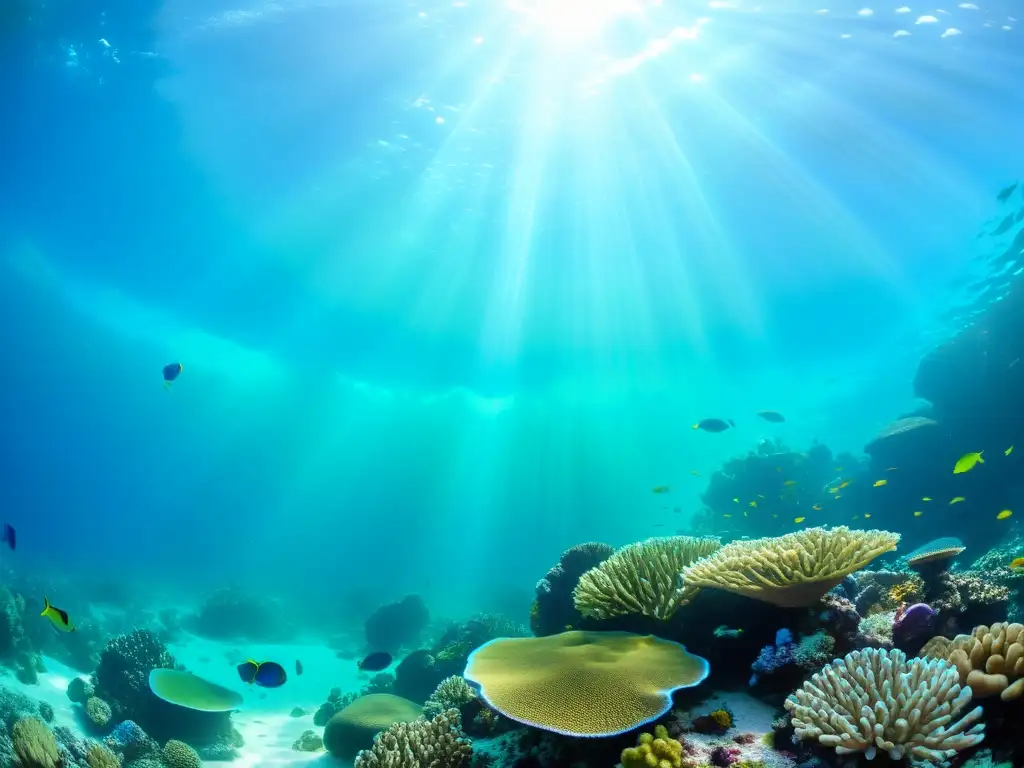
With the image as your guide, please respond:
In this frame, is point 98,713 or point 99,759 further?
point 98,713

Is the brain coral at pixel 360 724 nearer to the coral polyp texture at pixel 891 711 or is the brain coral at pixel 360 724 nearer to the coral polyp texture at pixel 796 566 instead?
the coral polyp texture at pixel 796 566

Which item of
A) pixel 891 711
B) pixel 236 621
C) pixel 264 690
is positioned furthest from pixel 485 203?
pixel 236 621

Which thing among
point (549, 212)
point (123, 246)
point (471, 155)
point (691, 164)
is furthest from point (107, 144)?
point (691, 164)

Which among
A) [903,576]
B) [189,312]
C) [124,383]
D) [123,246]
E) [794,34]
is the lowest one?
[903,576]

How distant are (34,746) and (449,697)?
4907mm

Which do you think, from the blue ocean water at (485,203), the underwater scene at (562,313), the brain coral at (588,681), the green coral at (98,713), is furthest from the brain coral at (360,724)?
the blue ocean water at (485,203)

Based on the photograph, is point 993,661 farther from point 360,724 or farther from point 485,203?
point 485,203

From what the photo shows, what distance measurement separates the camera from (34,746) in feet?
18.9

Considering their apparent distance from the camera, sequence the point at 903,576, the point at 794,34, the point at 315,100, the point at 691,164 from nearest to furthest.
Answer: the point at 903,576
the point at 794,34
the point at 315,100
the point at 691,164

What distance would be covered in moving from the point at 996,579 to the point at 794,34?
1452 centimetres

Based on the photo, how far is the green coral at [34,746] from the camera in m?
5.69

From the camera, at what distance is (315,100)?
1650cm

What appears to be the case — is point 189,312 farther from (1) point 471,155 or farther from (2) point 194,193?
(1) point 471,155

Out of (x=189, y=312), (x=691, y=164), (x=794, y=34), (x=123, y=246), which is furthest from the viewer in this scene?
(x=189, y=312)
